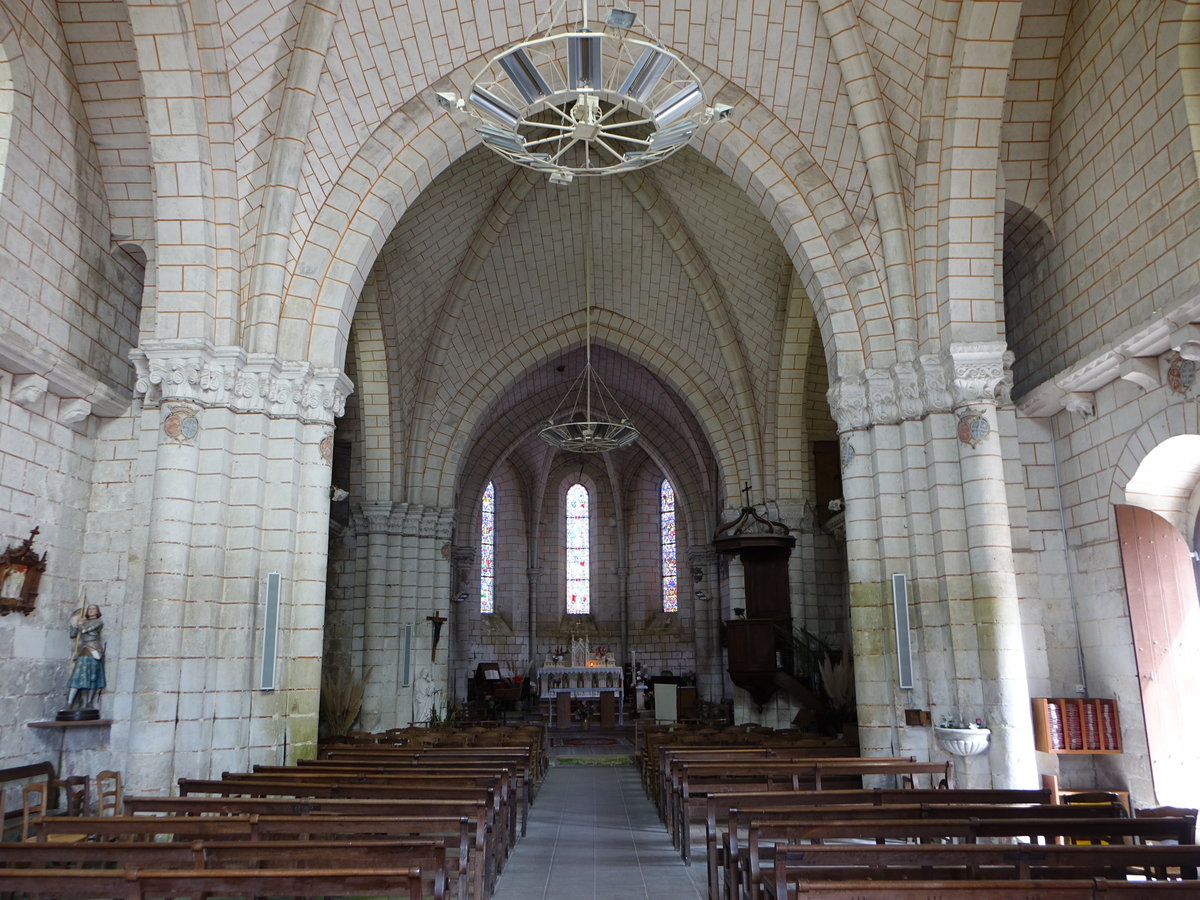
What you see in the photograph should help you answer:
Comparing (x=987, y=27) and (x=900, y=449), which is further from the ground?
(x=987, y=27)

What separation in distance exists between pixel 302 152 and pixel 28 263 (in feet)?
10.5

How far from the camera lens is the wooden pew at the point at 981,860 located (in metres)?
4.60

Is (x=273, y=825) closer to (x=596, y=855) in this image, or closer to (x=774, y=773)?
(x=596, y=855)

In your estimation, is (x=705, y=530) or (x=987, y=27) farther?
(x=705, y=530)

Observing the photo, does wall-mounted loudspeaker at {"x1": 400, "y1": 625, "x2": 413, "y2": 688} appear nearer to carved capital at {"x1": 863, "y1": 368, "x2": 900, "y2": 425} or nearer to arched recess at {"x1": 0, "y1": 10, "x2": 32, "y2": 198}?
carved capital at {"x1": 863, "y1": 368, "x2": 900, "y2": 425}

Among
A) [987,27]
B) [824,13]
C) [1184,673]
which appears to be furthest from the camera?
[824,13]

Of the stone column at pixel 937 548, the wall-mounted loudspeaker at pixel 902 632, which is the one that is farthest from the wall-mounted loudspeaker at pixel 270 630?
the wall-mounted loudspeaker at pixel 902 632

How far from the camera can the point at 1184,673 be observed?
882cm

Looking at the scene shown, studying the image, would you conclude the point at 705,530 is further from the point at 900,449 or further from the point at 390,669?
the point at 900,449

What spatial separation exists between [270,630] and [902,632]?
23.1 feet

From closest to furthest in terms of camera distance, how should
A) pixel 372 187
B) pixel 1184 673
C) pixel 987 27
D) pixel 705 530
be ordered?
pixel 1184 673
pixel 987 27
pixel 372 187
pixel 705 530

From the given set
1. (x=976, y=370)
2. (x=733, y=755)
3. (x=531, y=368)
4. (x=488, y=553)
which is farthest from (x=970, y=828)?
(x=488, y=553)

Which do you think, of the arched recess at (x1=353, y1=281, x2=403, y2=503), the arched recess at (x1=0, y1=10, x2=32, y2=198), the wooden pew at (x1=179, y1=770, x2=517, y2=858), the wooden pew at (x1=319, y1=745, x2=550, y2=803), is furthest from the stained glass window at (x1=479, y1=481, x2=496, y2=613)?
the wooden pew at (x1=179, y1=770, x2=517, y2=858)

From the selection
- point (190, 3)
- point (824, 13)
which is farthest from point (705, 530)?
point (190, 3)
